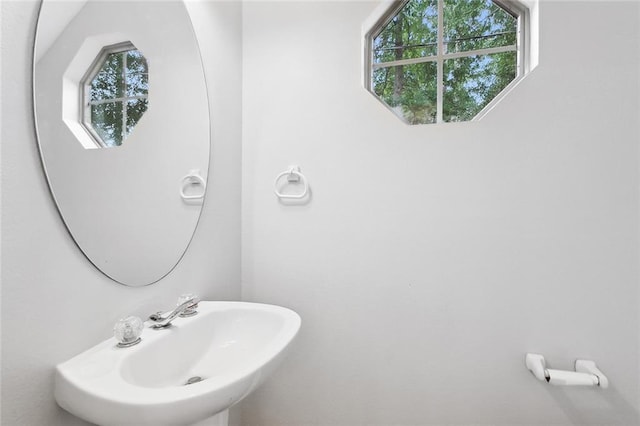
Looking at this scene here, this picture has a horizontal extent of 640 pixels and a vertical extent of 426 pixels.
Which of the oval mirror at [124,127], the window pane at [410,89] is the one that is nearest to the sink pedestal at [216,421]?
the oval mirror at [124,127]

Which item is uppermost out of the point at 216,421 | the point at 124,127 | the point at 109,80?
the point at 109,80

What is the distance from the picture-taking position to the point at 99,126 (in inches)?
33.9

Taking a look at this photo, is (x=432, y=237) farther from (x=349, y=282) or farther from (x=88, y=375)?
(x=88, y=375)

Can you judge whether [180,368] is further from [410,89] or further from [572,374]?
[410,89]

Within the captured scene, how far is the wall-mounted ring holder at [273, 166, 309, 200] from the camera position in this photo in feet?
4.57

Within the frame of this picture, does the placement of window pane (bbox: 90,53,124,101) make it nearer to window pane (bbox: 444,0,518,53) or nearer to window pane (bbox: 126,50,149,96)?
window pane (bbox: 126,50,149,96)

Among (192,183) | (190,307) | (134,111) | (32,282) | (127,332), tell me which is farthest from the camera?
(192,183)

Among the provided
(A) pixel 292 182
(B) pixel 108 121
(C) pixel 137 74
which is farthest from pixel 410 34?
(B) pixel 108 121

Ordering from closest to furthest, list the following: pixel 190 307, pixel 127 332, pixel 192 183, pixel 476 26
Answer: pixel 127 332 < pixel 190 307 < pixel 192 183 < pixel 476 26

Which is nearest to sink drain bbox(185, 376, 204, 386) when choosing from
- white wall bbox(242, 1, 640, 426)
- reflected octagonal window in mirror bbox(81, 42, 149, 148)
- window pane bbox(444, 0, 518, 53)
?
white wall bbox(242, 1, 640, 426)

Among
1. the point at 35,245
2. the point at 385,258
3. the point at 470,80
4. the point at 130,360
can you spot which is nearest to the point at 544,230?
the point at 385,258

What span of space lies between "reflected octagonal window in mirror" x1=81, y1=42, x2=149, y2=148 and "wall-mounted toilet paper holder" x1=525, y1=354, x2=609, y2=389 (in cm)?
155

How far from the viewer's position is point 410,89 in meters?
1.43

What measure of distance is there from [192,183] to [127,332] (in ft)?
1.82
